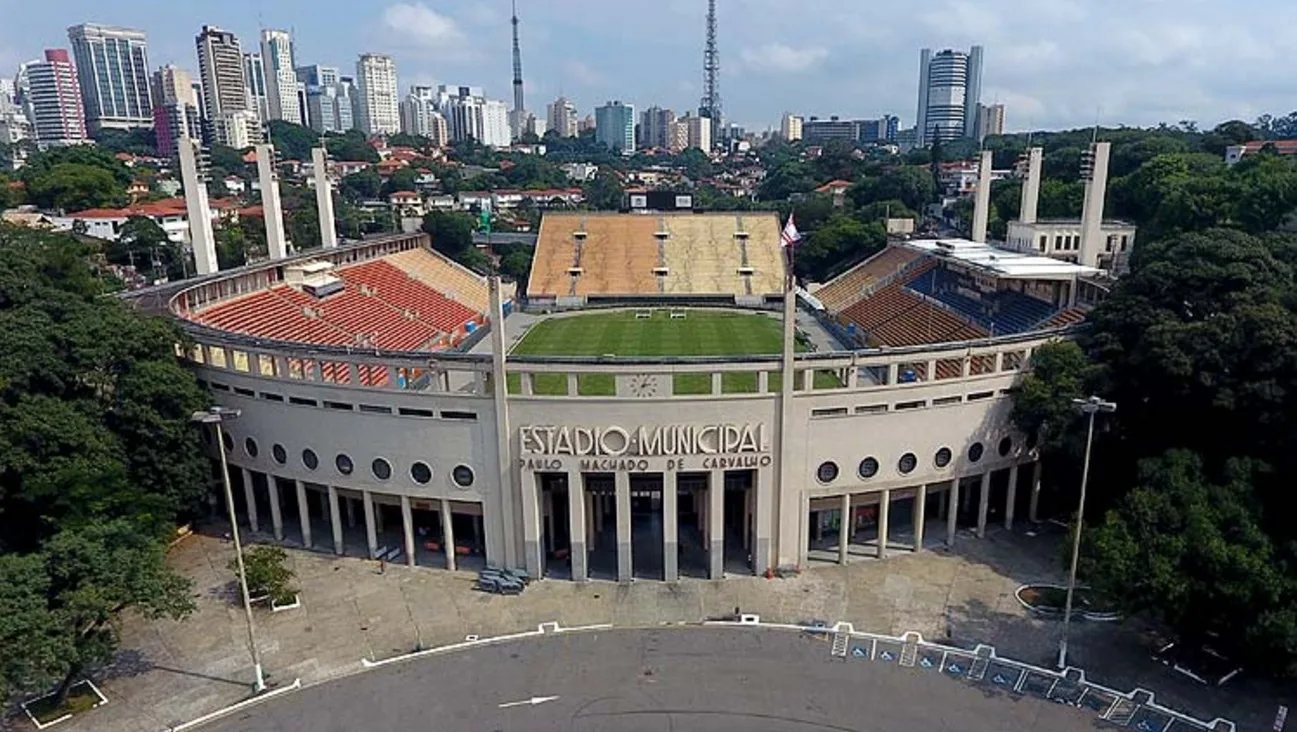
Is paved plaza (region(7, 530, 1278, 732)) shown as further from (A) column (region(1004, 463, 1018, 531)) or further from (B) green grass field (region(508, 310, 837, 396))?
(B) green grass field (region(508, 310, 837, 396))

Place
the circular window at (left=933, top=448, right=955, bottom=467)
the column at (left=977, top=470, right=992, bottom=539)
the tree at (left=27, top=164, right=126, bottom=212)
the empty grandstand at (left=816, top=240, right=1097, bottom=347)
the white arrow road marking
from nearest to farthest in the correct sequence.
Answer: the white arrow road marking
the circular window at (left=933, top=448, right=955, bottom=467)
the column at (left=977, top=470, right=992, bottom=539)
the empty grandstand at (left=816, top=240, right=1097, bottom=347)
the tree at (left=27, top=164, right=126, bottom=212)

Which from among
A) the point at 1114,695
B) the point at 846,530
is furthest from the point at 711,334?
the point at 1114,695

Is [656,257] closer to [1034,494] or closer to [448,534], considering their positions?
[1034,494]

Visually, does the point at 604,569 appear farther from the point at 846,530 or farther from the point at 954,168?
the point at 954,168

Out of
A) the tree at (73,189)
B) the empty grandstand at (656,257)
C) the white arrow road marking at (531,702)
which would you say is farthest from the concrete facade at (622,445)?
the tree at (73,189)

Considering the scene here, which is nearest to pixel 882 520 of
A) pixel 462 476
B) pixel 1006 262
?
pixel 462 476

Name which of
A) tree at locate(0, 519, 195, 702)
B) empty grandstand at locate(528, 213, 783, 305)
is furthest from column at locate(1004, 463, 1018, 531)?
empty grandstand at locate(528, 213, 783, 305)
